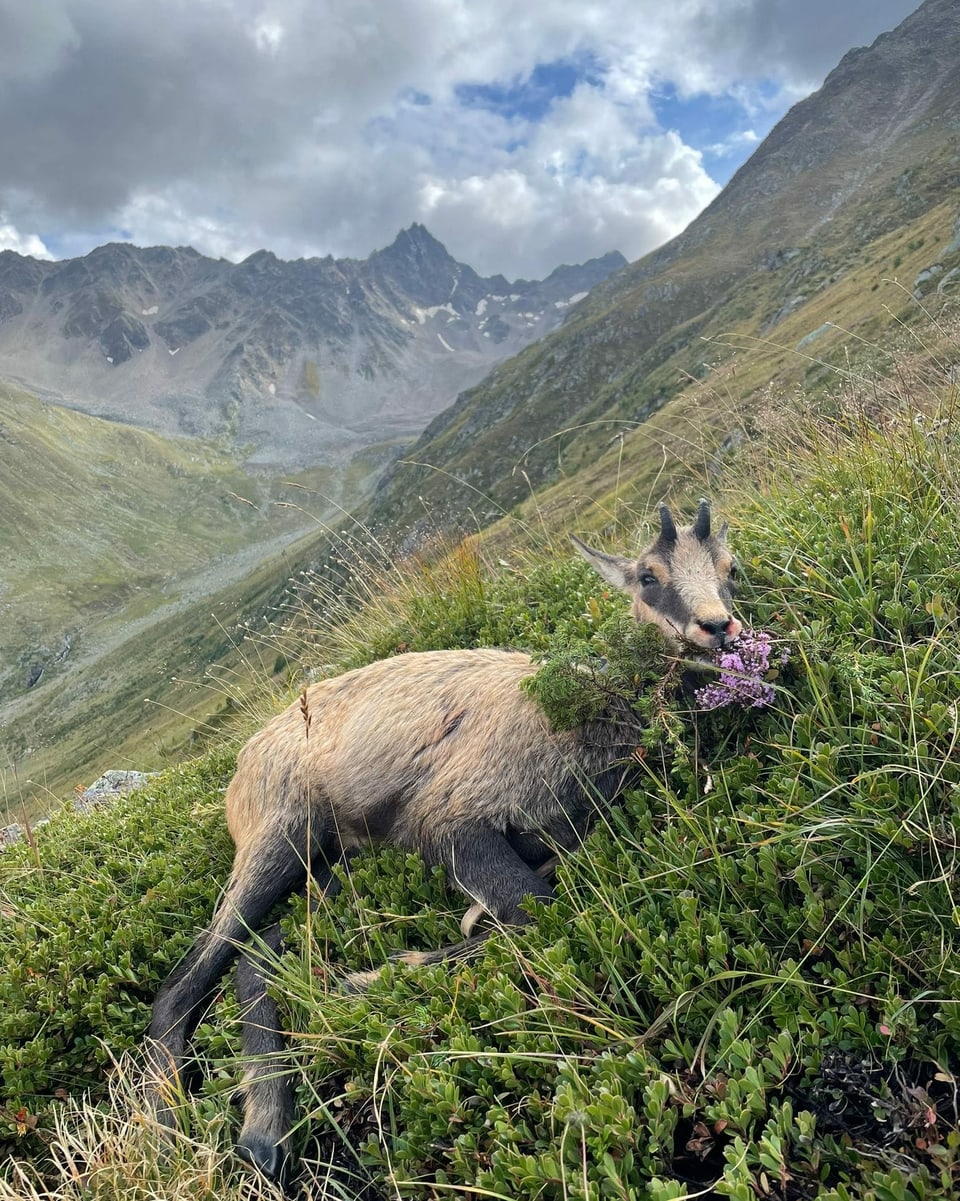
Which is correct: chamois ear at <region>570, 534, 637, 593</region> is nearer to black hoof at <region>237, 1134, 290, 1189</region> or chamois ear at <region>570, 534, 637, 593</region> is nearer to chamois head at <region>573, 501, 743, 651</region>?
chamois head at <region>573, 501, 743, 651</region>

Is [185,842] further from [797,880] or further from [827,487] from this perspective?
[827,487]

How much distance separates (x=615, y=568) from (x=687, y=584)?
770 millimetres

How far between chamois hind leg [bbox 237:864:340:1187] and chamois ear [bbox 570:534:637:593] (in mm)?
3305

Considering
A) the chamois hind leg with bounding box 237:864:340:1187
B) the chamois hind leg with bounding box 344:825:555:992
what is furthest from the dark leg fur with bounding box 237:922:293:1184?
the chamois hind leg with bounding box 344:825:555:992

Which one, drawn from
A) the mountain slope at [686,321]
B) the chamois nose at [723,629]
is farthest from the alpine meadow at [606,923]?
→ the mountain slope at [686,321]

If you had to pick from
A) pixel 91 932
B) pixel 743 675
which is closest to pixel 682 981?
pixel 743 675

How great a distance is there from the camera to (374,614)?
9.88m

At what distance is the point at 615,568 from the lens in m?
5.32

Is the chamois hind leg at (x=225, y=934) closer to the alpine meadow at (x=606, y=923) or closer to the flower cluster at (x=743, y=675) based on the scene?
the alpine meadow at (x=606, y=923)

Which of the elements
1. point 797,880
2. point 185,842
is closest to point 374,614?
point 185,842

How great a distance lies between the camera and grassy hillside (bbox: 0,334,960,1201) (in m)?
2.71

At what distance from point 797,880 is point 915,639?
1800 millimetres

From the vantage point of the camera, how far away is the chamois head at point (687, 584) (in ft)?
14.1

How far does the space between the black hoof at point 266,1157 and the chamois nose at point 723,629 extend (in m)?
3.59
